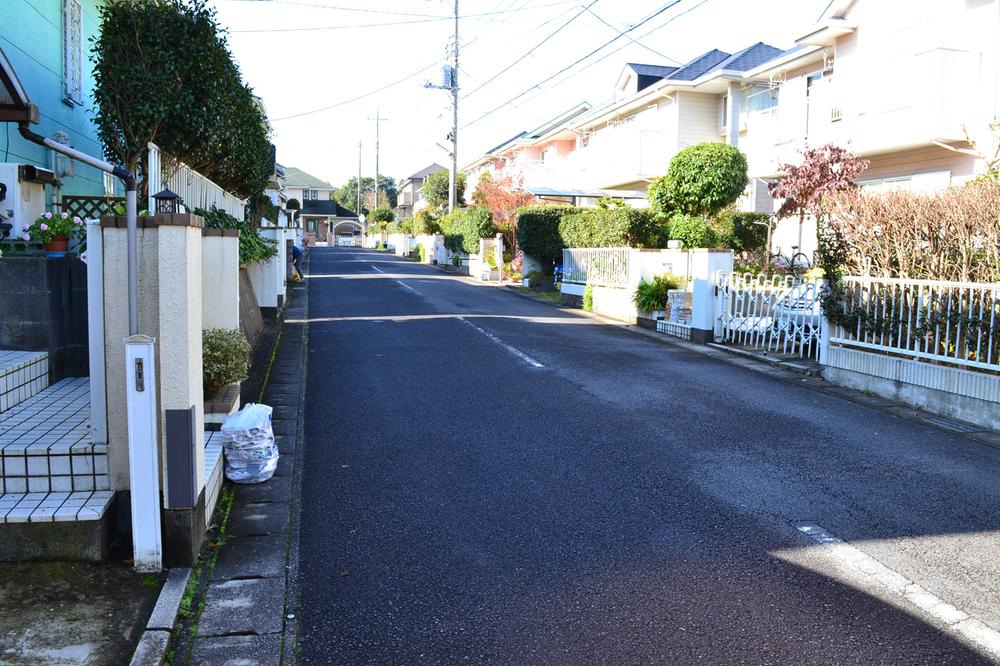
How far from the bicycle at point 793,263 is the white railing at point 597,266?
11.9 ft

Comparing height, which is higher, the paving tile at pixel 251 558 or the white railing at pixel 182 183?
the white railing at pixel 182 183

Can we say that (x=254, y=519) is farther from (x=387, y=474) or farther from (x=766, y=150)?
(x=766, y=150)

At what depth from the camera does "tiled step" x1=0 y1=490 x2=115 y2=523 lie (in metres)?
4.21

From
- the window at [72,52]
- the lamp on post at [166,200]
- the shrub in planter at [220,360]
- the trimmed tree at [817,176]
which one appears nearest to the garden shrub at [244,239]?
the shrub in planter at [220,360]

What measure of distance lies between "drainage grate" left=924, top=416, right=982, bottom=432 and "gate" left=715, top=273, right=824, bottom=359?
104 inches

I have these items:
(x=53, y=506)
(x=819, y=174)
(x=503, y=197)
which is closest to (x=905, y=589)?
(x=53, y=506)

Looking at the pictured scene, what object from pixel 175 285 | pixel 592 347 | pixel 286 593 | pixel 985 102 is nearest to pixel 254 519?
pixel 286 593

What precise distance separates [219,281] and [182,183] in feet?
10.2

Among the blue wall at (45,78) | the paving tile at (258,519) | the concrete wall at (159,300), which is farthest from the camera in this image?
the blue wall at (45,78)

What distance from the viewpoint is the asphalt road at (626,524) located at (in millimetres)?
3836

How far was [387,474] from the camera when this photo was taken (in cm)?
633

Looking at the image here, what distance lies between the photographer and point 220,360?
666 cm

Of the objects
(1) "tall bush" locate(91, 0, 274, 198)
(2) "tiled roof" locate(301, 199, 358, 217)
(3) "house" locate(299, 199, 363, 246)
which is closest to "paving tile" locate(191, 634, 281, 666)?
(1) "tall bush" locate(91, 0, 274, 198)

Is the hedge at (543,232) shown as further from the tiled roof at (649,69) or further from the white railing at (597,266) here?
the tiled roof at (649,69)
